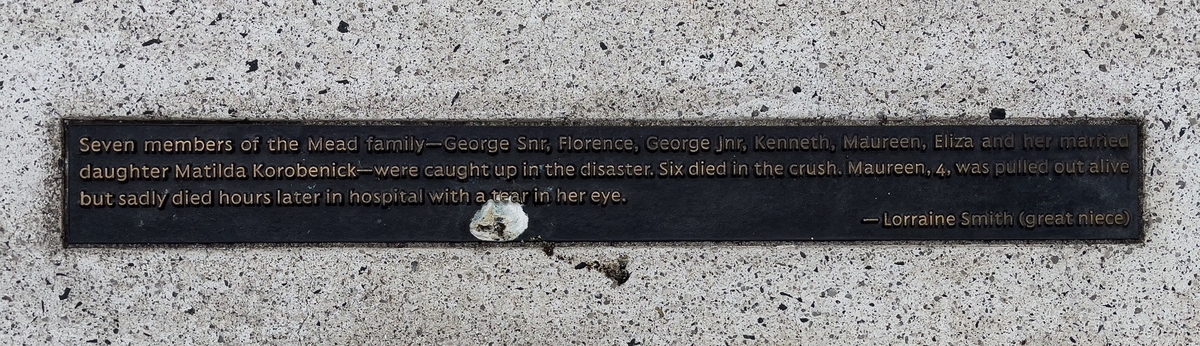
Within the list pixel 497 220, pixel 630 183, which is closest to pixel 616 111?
pixel 630 183

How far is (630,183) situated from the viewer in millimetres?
2807

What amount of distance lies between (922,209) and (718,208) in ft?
2.36

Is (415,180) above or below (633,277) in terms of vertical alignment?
above

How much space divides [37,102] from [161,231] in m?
0.62

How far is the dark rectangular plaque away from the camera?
275 cm

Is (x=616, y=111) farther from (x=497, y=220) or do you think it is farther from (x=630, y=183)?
(x=497, y=220)

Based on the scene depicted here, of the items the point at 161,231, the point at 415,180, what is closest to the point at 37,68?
the point at 161,231

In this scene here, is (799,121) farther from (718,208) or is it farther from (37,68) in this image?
(37,68)

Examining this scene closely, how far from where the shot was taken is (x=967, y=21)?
115 inches

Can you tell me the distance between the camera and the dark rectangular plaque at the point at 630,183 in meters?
2.75

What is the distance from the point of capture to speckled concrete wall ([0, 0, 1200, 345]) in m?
2.80

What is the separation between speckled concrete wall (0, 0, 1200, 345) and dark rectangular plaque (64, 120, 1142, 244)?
0.08 m

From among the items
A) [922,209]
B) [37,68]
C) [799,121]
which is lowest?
[922,209]

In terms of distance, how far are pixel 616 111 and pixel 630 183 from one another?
0.27 m
